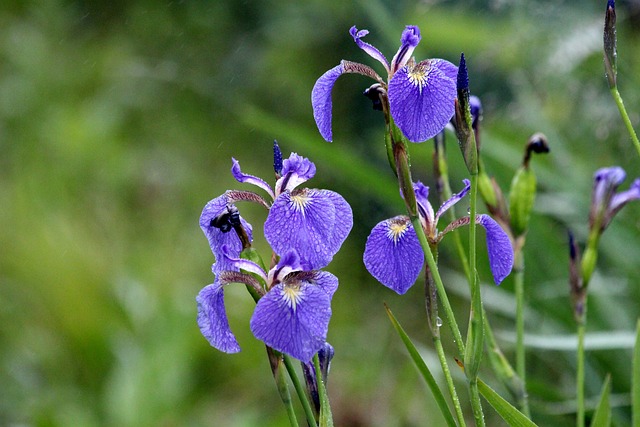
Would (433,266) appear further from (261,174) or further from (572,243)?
(261,174)

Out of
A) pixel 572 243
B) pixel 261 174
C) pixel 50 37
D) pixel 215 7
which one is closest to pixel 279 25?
pixel 215 7

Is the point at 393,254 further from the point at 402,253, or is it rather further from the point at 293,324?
the point at 293,324

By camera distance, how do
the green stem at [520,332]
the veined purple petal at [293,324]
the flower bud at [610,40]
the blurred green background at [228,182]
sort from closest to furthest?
1. the veined purple petal at [293,324]
2. the flower bud at [610,40]
3. the green stem at [520,332]
4. the blurred green background at [228,182]

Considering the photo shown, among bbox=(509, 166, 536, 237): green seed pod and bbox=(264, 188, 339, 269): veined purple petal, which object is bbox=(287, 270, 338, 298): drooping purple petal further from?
bbox=(509, 166, 536, 237): green seed pod

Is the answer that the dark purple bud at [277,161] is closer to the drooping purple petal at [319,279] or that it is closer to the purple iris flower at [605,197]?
the drooping purple petal at [319,279]

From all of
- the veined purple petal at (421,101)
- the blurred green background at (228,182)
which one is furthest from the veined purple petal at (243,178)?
the blurred green background at (228,182)

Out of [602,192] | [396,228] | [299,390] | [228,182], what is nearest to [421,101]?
[396,228]

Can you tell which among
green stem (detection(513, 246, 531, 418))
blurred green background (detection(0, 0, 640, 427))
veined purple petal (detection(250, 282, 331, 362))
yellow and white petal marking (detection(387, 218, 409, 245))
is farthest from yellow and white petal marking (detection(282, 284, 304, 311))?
blurred green background (detection(0, 0, 640, 427))
